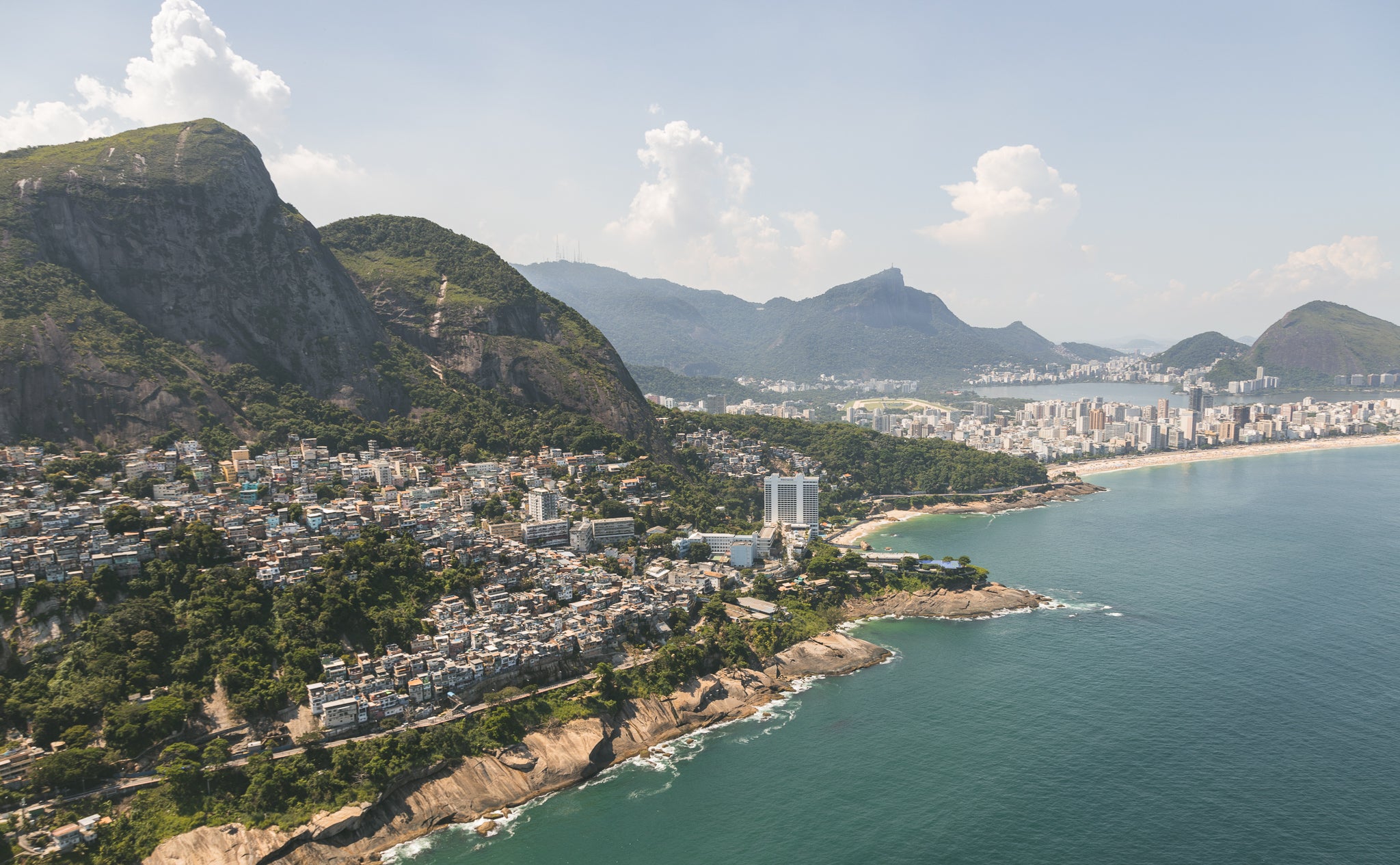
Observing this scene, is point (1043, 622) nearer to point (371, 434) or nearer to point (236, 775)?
point (236, 775)

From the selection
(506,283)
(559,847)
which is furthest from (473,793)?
(506,283)

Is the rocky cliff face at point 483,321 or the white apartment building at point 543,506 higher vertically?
the rocky cliff face at point 483,321

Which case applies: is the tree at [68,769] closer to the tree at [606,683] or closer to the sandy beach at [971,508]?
the tree at [606,683]

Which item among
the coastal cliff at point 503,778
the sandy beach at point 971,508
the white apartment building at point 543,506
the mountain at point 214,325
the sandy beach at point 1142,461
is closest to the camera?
the coastal cliff at point 503,778

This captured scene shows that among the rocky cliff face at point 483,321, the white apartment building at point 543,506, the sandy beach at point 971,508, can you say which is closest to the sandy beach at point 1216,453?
the sandy beach at point 971,508

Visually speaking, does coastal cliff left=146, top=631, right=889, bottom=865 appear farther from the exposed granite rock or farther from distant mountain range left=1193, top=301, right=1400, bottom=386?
distant mountain range left=1193, top=301, right=1400, bottom=386

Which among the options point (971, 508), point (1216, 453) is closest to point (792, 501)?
point (971, 508)

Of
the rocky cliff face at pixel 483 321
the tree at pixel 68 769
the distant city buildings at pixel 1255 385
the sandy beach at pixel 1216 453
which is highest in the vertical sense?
the rocky cliff face at pixel 483 321
